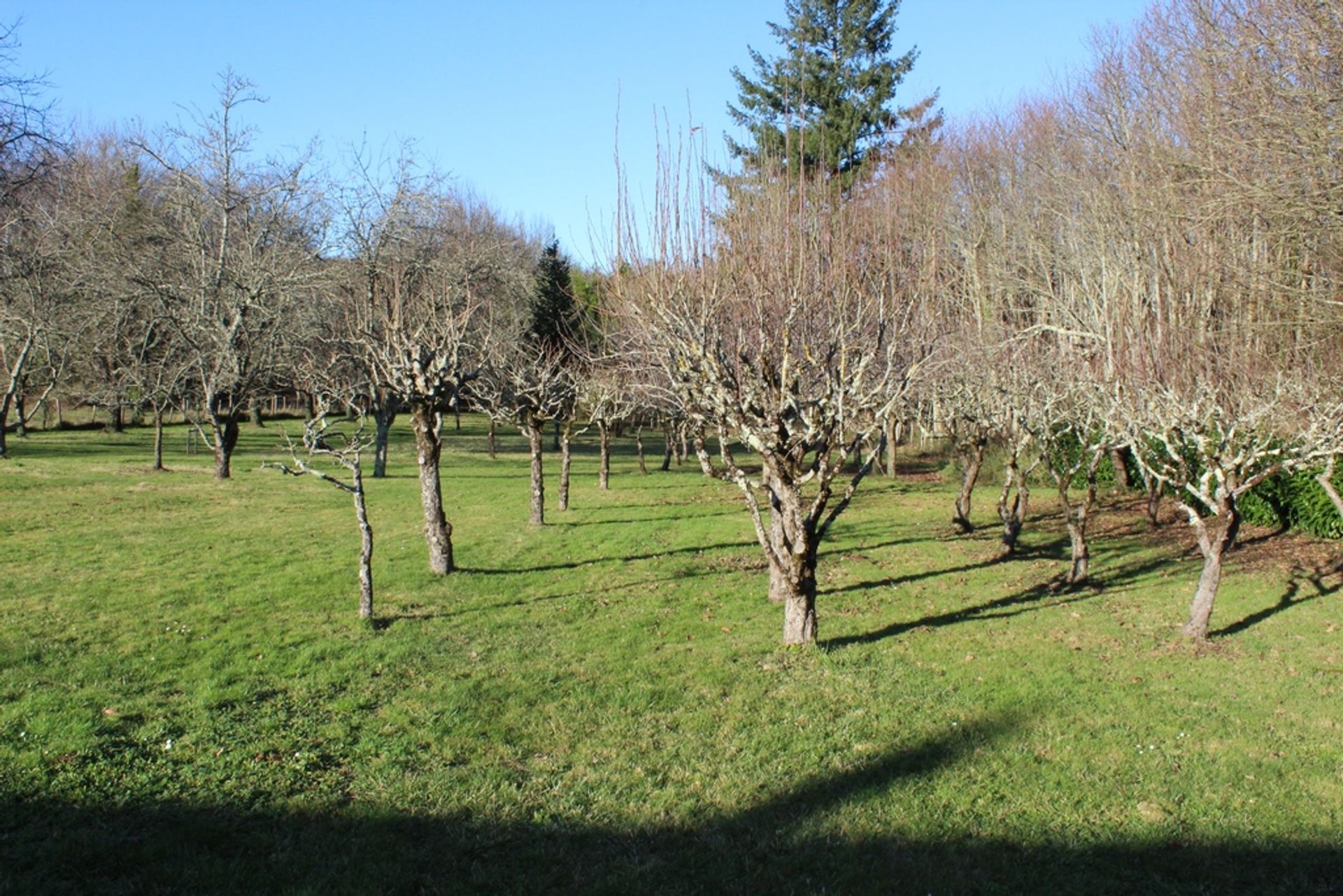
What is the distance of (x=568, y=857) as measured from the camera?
5.29 meters

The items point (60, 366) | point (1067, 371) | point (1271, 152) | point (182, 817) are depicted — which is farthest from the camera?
point (60, 366)

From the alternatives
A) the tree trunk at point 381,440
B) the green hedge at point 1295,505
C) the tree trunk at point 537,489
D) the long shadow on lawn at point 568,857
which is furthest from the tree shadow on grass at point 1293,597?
the tree trunk at point 381,440

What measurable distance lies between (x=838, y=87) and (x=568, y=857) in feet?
69.9

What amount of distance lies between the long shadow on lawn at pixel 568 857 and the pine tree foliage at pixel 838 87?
42.0 feet

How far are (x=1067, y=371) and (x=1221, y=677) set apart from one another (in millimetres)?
6892

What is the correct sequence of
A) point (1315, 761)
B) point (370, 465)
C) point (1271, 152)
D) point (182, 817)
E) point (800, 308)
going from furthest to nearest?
point (370, 465) → point (1271, 152) → point (800, 308) → point (1315, 761) → point (182, 817)

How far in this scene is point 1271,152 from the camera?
13.2 metres

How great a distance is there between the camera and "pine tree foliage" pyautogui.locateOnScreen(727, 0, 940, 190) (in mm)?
20203

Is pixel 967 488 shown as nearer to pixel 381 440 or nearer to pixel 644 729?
pixel 644 729

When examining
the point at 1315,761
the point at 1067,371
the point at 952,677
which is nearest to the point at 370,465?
the point at 1067,371

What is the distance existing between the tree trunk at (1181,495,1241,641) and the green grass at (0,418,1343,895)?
381mm

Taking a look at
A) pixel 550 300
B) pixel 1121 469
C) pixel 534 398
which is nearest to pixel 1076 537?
pixel 534 398

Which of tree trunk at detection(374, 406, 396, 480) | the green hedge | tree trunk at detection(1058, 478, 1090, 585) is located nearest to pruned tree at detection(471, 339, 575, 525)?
tree trunk at detection(374, 406, 396, 480)

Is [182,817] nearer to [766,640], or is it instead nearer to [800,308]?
[766,640]
